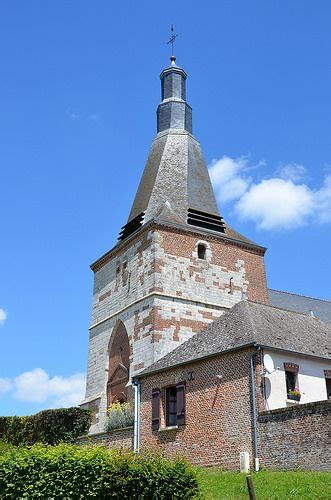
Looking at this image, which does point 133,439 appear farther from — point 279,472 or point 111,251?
point 111,251

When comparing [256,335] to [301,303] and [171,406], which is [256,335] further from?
[301,303]

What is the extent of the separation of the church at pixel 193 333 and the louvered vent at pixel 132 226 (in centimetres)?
10

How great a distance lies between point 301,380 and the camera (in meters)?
18.5

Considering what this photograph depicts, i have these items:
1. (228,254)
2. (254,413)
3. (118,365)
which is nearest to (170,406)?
(254,413)

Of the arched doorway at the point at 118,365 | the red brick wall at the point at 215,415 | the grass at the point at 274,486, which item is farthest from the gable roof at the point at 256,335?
the arched doorway at the point at 118,365

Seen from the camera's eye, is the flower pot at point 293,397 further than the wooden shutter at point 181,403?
No

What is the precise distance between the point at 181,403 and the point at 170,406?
927 mm

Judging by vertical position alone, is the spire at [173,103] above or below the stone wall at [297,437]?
above

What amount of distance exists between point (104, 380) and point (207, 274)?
23.6 ft

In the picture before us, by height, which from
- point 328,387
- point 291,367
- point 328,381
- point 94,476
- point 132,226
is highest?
point 132,226

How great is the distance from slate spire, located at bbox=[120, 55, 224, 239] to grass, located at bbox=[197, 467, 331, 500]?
621 inches

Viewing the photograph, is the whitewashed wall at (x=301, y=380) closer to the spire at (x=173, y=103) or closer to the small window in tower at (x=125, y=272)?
the small window in tower at (x=125, y=272)

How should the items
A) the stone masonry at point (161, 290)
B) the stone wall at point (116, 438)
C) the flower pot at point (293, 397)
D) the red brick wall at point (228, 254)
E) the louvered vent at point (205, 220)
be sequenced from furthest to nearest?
the louvered vent at point (205, 220), the red brick wall at point (228, 254), the stone masonry at point (161, 290), the stone wall at point (116, 438), the flower pot at point (293, 397)

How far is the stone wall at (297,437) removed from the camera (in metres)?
14.8
